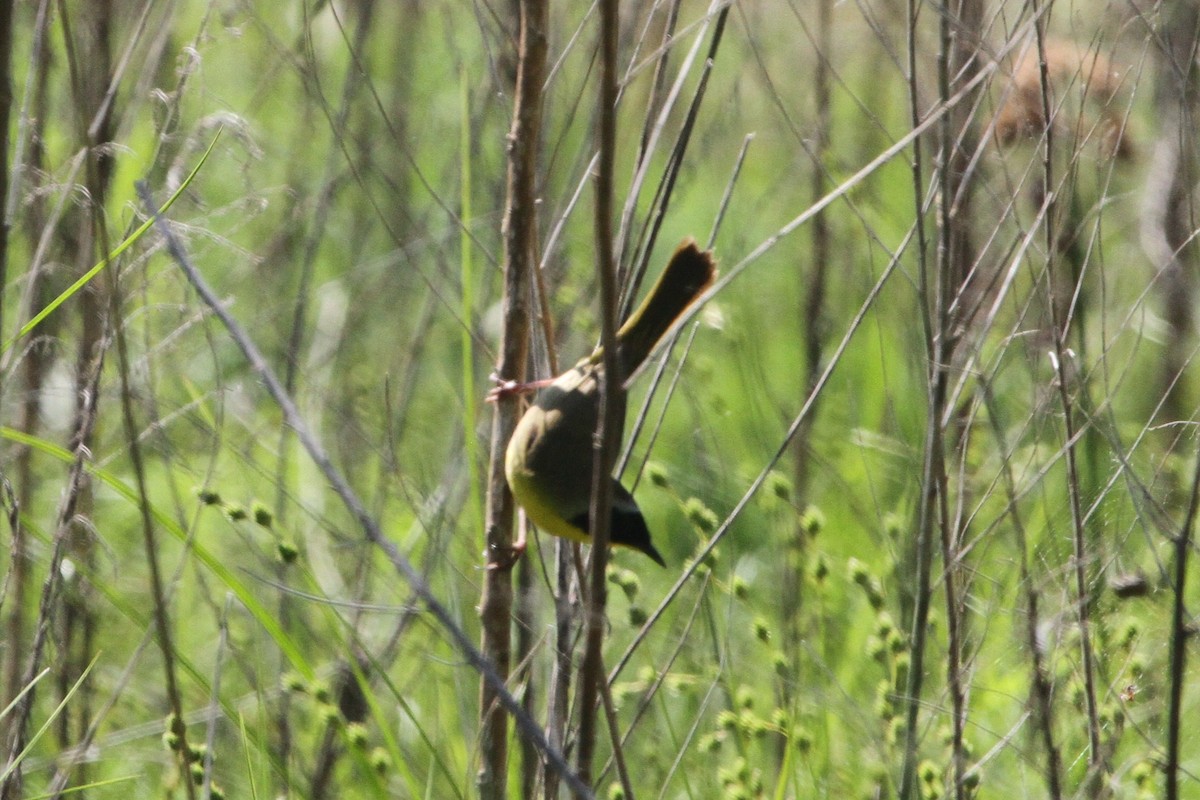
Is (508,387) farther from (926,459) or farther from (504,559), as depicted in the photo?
(926,459)

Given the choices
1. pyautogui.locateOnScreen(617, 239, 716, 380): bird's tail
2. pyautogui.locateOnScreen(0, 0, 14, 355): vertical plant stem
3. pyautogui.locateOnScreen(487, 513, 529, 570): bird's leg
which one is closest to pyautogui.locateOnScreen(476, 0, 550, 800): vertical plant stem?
pyautogui.locateOnScreen(487, 513, 529, 570): bird's leg

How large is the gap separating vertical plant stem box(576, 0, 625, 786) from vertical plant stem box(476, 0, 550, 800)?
257mm

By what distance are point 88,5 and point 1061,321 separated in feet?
6.44

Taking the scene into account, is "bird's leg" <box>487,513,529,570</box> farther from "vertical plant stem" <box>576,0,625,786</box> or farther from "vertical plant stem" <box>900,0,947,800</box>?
"vertical plant stem" <box>900,0,947,800</box>

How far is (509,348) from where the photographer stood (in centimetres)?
181

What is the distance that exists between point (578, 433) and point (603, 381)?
0.84 m

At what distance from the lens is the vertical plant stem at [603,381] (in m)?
1.19

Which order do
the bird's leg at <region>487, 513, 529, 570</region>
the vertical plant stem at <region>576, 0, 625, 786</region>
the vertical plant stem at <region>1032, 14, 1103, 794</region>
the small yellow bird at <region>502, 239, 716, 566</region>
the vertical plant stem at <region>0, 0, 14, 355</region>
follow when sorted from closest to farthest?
the vertical plant stem at <region>576, 0, 625, 786</region>, the vertical plant stem at <region>0, 0, 14, 355</region>, the vertical plant stem at <region>1032, 14, 1103, 794</region>, the bird's leg at <region>487, 513, 529, 570</region>, the small yellow bird at <region>502, 239, 716, 566</region>

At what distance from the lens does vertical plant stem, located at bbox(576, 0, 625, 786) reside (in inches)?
47.0

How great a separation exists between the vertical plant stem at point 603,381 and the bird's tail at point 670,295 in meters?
0.58

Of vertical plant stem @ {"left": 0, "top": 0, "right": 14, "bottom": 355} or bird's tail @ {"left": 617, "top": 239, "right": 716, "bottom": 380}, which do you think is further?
bird's tail @ {"left": 617, "top": 239, "right": 716, "bottom": 380}

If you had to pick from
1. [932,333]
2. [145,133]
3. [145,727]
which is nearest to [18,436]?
[145,727]

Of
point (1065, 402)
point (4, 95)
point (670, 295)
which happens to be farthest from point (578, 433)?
point (4, 95)

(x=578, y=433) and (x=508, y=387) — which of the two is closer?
(x=508, y=387)
